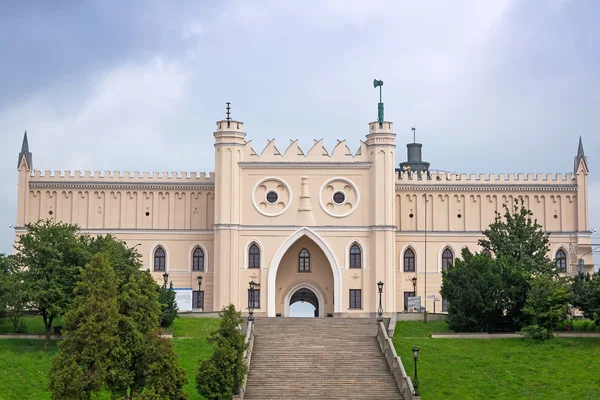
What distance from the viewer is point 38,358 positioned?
49.8m

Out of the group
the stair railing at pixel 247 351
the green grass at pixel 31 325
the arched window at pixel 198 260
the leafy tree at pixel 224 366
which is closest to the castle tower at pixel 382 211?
the arched window at pixel 198 260

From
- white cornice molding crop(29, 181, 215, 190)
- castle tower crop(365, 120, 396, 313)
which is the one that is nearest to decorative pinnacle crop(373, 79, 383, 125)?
Answer: castle tower crop(365, 120, 396, 313)

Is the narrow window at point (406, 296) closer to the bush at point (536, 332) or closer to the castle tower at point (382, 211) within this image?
the castle tower at point (382, 211)

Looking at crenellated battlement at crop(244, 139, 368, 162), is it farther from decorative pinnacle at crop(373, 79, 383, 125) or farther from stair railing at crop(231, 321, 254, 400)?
stair railing at crop(231, 321, 254, 400)

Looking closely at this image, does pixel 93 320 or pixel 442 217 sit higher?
pixel 442 217

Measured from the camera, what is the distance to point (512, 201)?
67.3 metres

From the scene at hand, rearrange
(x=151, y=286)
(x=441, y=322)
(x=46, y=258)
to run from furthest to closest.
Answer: (x=441, y=322) < (x=46, y=258) < (x=151, y=286)

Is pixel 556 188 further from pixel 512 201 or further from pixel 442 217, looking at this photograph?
pixel 442 217

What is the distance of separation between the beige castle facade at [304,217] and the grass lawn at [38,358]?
6610mm

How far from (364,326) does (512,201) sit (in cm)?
1629

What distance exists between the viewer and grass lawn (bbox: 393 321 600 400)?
4488 cm

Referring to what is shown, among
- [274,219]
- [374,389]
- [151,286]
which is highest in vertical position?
[274,219]

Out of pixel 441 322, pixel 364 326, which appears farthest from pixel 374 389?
pixel 441 322

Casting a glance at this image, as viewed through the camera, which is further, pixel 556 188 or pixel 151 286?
pixel 556 188
